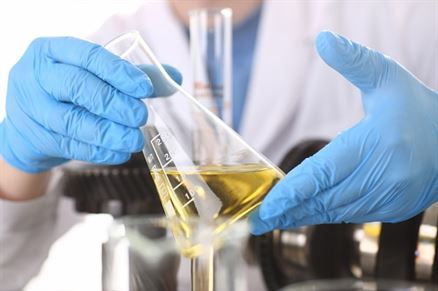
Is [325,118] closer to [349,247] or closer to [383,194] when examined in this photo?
[349,247]

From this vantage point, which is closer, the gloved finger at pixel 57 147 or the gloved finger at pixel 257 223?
the gloved finger at pixel 257 223

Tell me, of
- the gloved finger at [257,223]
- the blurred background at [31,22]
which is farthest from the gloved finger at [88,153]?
the blurred background at [31,22]

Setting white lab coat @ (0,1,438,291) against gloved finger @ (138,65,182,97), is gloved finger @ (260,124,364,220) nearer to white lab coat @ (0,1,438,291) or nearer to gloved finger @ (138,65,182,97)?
gloved finger @ (138,65,182,97)

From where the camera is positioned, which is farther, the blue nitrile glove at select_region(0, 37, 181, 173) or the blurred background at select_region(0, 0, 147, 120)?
the blurred background at select_region(0, 0, 147, 120)

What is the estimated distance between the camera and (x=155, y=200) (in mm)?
1118

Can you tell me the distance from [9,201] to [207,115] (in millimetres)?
601

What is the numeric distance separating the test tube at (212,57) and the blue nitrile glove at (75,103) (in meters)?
0.18

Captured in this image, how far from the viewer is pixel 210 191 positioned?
0.63m

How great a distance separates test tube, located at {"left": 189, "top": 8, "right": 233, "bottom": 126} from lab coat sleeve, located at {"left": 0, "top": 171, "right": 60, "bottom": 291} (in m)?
0.41

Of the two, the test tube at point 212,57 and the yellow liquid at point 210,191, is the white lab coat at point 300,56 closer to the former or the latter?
the test tube at point 212,57

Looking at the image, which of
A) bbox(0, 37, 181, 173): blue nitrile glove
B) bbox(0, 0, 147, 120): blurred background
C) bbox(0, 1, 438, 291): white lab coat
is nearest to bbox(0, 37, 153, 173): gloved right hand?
bbox(0, 37, 181, 173): blue nitrile glove

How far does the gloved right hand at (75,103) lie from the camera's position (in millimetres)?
735

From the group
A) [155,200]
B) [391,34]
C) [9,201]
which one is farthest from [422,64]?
[9,201]

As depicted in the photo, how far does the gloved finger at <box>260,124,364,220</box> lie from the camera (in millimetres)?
671
